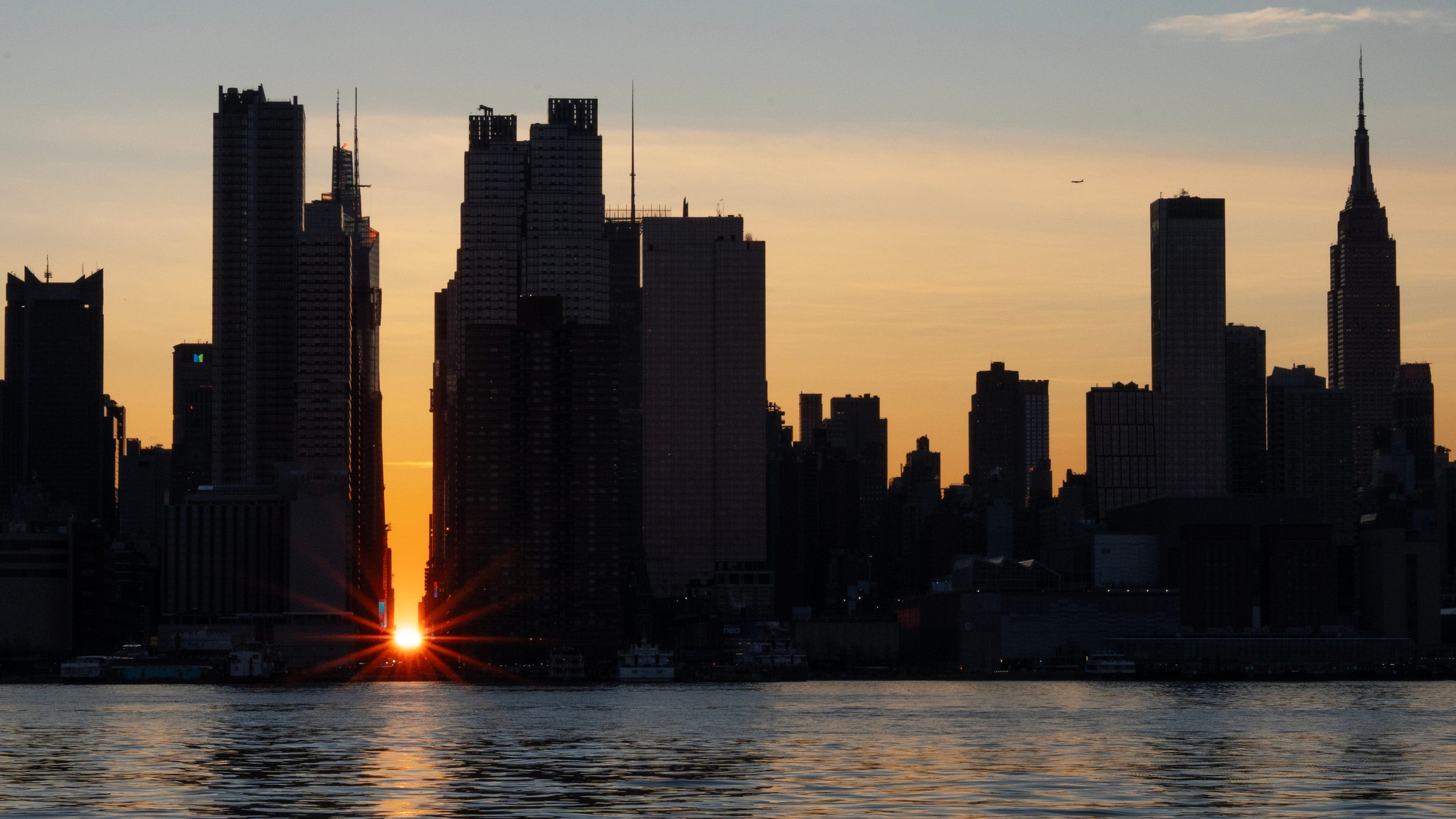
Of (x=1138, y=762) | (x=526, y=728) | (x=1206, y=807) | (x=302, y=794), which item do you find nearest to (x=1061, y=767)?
(x=1138, y=762)

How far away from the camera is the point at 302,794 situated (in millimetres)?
114250

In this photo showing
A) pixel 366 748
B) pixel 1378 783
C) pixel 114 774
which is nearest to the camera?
pixel 1378 783

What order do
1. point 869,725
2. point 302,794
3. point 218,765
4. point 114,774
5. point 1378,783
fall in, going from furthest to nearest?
1. point 869,725
2. point 218,765
3. point 114,774
4. point 1378,783
5. point 302,794

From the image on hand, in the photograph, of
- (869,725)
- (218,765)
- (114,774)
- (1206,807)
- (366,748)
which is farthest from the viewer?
(869,725)

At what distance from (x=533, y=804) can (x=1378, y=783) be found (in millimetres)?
46981

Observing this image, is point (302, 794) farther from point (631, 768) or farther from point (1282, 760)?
point (1282, 760)

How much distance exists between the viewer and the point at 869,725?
7726 inches

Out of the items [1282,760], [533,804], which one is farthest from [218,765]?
[1282,760]

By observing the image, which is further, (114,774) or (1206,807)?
(114,774)

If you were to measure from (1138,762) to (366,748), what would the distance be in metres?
55.4

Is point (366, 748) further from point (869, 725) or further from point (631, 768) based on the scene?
point (869, 725)

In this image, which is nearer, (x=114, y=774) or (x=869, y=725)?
(x=114, y=774)

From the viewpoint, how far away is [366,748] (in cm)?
16012

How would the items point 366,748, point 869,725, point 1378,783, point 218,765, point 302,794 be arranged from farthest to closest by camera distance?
point 869,725, point 366,748, point 218,765, point 1378,783, point 302,794
